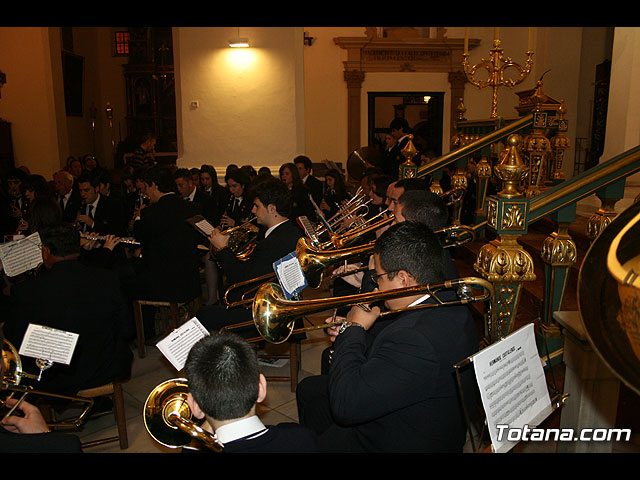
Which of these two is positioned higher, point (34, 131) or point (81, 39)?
point (81, 39)

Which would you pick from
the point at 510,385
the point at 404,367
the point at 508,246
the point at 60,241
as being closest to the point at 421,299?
the point at 404,367

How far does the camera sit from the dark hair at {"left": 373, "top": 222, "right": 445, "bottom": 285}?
2078 millimetres

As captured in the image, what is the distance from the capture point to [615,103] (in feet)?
18.2

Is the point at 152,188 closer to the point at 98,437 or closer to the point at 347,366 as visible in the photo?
the point at 98,437

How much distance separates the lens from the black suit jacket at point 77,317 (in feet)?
9.70

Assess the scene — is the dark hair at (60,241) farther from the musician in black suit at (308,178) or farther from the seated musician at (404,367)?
the musician in black suit at (308,178)

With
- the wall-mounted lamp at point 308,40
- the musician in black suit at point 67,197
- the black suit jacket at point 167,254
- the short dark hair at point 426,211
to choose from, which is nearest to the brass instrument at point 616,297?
the short dark hair at point 426,211

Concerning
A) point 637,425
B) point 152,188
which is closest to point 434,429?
point 637,425

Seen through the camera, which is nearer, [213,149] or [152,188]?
[152,188]

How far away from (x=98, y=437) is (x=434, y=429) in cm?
241

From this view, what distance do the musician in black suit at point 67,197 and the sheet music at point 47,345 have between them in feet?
13.0

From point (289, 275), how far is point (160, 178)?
2228 millimetres

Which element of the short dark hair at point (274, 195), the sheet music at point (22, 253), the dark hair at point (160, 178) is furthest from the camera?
the dark hair at point (160, 178)

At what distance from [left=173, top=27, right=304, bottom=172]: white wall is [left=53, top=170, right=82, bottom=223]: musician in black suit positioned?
1.58 meters
